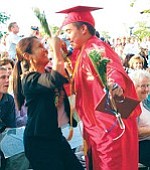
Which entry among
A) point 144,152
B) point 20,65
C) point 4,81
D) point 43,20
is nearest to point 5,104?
point 4,81

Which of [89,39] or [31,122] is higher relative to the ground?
[89,39]

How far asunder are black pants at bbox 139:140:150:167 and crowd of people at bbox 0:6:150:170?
83cm

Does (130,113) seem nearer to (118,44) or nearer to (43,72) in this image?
(43,72)

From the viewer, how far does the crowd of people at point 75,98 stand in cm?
357

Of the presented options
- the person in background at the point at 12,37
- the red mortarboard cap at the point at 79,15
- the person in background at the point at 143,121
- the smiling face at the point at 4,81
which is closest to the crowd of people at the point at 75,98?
the red mortarboard cap at the point at 79,15

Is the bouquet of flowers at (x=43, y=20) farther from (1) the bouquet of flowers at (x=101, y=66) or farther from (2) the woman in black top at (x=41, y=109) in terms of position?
→ (1) the bouquet of flowers at (x=101, y=66)

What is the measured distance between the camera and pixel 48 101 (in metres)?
3.60

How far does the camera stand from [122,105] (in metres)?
3.70

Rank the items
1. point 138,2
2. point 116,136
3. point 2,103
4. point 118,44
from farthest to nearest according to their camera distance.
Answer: point 138,2
point 118,44
point 2,103
point 116,136

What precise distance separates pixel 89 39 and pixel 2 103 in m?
1.13

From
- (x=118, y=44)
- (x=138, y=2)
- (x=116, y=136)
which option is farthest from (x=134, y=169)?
(x=138, y=2)

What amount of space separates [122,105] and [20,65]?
2.88ft

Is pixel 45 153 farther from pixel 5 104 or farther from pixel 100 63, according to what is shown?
pixel 5 104

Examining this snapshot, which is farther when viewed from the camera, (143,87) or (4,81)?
(143,87)
